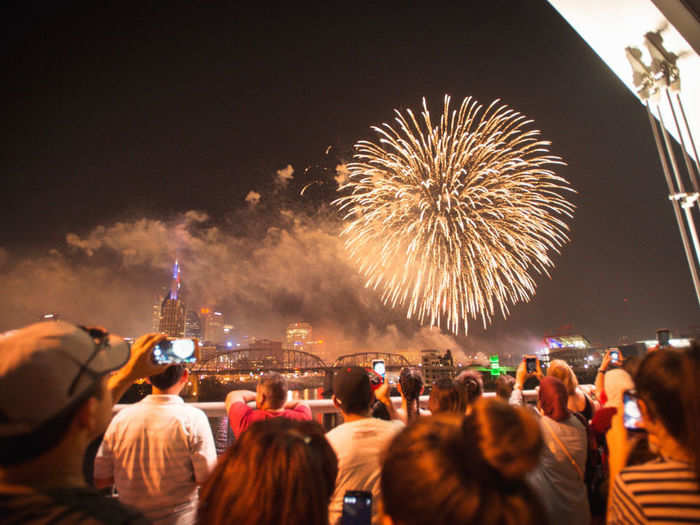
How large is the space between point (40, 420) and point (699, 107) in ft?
27.9

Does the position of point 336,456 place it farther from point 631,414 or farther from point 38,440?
point 631,414

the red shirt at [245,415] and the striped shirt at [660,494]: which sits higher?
the red shirt at [245,415]

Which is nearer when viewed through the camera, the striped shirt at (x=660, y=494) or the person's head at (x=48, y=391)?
the person's head at (x=48, y=391)

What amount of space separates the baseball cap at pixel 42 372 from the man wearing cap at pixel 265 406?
75.6 inches

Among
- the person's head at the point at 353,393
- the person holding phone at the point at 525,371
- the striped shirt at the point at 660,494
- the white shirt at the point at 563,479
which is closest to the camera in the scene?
the striped shirt at the point at 660,494

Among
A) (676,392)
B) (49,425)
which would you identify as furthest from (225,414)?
(676,392)

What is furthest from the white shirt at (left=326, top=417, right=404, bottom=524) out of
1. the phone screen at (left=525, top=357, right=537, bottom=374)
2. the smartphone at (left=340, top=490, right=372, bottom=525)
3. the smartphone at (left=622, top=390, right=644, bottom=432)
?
the phone screen at (left=525, top=357, right=537, bottom=374)

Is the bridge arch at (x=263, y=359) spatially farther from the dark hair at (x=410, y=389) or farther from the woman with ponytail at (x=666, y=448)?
the woman with ponytail at (x=666, y=448)

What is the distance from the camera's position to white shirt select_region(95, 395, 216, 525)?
247 centimetres

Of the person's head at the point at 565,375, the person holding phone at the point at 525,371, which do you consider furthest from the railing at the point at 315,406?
the person's head at the point at 565,375

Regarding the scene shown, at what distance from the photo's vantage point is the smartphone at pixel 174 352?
7.09 feet

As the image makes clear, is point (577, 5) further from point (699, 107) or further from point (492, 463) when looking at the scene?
point (492, 463)

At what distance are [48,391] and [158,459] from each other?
5.85 ft

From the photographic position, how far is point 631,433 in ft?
5.83
